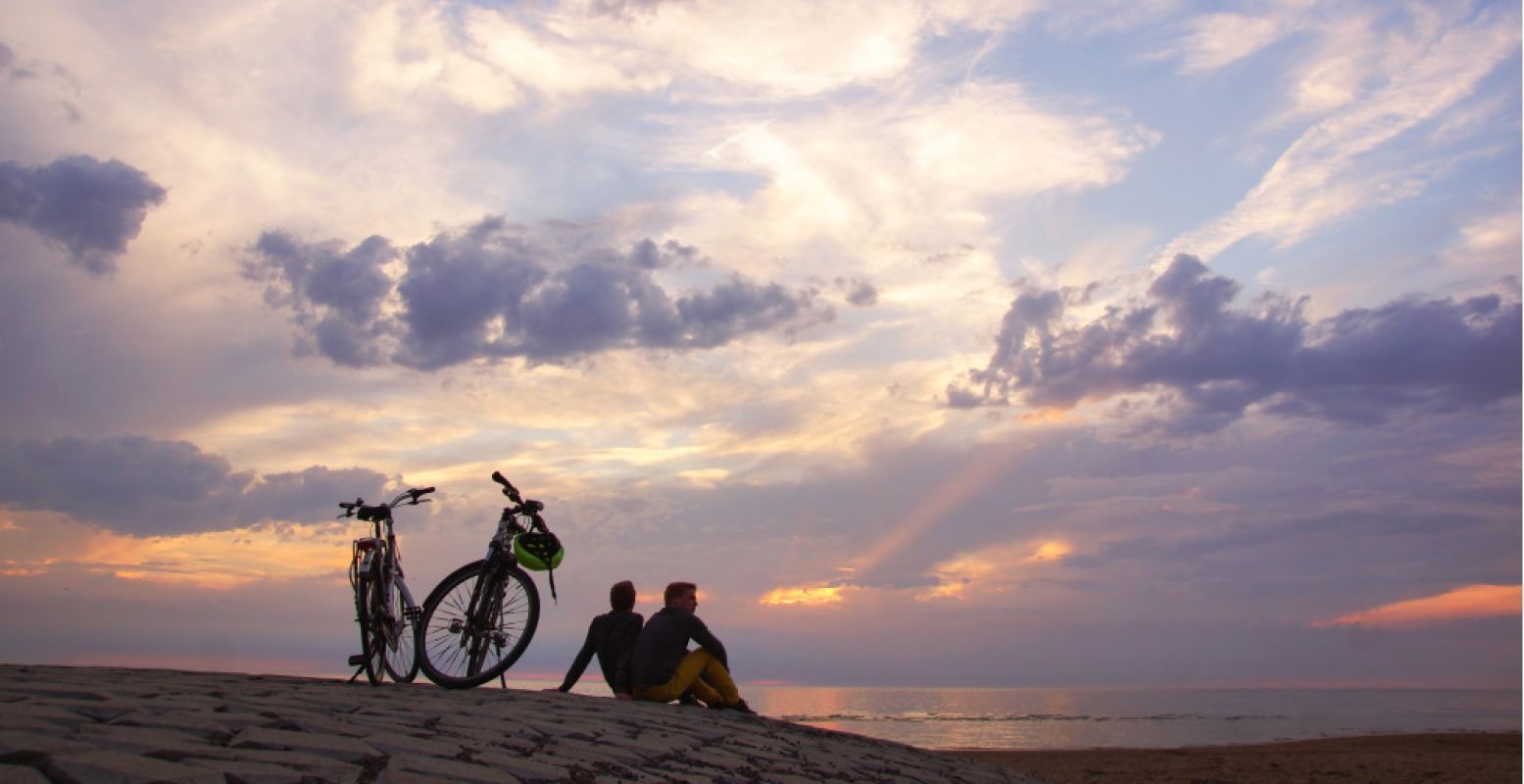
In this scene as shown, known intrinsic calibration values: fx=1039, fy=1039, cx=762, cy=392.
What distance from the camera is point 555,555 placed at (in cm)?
1107

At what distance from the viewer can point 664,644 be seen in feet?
36.2

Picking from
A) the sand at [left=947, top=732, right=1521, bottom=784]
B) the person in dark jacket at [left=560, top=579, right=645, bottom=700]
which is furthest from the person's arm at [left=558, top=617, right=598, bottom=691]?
the sand at [left=947, top=732, right=1521, bottom=784]

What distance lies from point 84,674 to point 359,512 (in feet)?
8.76

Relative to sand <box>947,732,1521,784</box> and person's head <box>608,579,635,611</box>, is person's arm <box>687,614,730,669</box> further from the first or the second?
sand <box>947,732,1521,784</box>

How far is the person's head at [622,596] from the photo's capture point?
12.2 meters

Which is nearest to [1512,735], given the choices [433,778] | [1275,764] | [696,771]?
[1275,764]

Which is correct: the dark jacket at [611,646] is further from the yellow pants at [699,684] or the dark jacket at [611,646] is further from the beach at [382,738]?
the beach at [382,738]

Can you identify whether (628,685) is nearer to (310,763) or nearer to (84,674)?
(84,674)

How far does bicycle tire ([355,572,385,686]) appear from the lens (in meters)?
9.93

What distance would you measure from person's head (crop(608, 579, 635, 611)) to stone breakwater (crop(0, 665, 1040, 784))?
1818 millimetres

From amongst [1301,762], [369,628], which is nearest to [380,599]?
[369,628]

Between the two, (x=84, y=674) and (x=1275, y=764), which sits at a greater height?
(x=84, y=674)

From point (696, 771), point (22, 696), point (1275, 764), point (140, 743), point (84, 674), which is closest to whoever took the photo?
point (140, 743)

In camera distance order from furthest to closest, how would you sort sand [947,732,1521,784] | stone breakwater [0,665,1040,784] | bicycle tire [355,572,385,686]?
sand [947,732,1521,784] → bicycle tire [355,572,385,686] → stone breakwater [0,665,1040,784]
